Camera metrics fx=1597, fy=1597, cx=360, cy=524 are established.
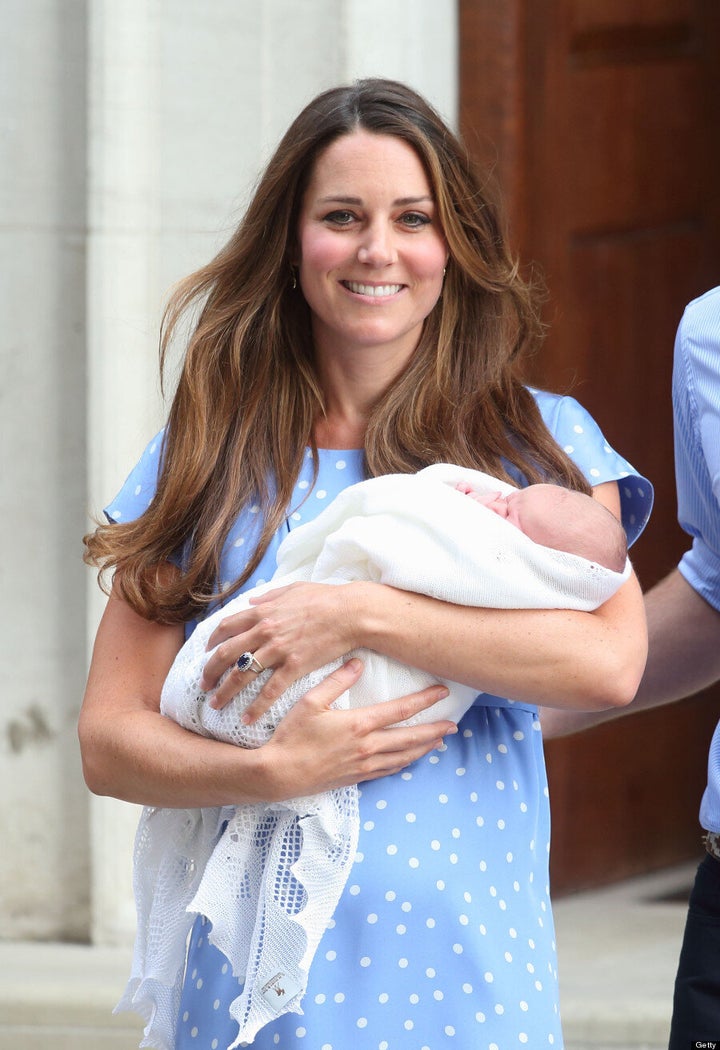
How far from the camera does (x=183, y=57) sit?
11.8 ft

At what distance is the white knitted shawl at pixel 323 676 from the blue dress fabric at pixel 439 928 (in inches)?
2.5

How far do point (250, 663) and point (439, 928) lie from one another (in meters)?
0.38

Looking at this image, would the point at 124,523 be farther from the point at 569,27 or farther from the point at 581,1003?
the point at 569,27

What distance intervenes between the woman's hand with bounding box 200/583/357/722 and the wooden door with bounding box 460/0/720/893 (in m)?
2.08

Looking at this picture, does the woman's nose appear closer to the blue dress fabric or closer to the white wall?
the blue dress fabric

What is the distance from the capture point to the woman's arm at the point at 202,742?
1.79 m

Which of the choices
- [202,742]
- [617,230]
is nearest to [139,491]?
[202,742]

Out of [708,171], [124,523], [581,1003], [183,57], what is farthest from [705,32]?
[124,523]

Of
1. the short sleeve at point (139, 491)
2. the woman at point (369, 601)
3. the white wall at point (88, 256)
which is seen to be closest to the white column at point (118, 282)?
the white wall at point (88, 256)

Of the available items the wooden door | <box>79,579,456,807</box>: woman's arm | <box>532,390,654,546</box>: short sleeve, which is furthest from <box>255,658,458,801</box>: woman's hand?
the wooden door

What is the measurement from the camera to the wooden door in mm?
3850

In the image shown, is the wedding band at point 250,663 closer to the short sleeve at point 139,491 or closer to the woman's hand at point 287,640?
the woman's hand at point 287,640

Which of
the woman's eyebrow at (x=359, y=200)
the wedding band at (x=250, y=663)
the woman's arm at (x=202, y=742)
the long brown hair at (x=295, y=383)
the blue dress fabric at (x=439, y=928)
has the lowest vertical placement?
the blue dress fabric at (x=439, y=928)

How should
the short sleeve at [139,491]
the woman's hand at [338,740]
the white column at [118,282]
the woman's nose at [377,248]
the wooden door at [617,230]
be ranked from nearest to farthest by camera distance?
the woman's hand at [338,740] < the woman's nose at [377,248] < the short sleeve at [139,491] < the white column at [118,282] < the wooden door at [617,230]
